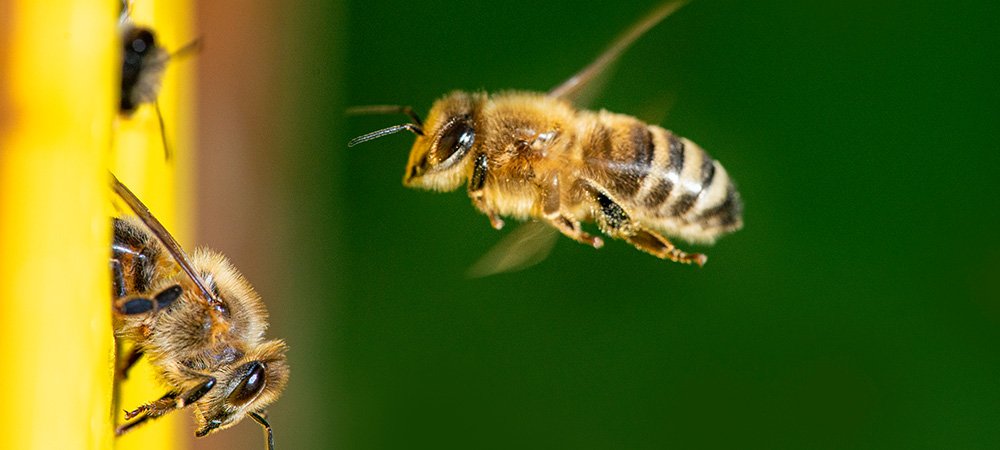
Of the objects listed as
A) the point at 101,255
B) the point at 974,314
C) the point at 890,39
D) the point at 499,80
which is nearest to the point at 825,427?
the point at 974,314

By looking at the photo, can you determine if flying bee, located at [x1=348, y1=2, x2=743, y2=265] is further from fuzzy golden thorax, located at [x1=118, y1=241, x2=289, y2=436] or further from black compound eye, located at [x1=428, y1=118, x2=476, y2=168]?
fuzzy golden thorax, located at [x1=118, y1=241, x2=289, y2=436]

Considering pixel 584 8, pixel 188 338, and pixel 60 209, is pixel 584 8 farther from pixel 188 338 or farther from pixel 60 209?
pixel 60 209

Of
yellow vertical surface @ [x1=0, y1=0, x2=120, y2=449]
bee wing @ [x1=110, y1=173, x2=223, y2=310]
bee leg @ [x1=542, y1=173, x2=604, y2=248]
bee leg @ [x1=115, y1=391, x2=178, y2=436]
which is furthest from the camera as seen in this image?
bee leg @ [x1=542, y1=173, x2=604, y2=248]

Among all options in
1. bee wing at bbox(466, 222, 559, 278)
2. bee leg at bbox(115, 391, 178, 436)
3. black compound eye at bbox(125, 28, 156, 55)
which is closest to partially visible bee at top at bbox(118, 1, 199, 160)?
black compound eye at bbox(125, 28, 156, 55)

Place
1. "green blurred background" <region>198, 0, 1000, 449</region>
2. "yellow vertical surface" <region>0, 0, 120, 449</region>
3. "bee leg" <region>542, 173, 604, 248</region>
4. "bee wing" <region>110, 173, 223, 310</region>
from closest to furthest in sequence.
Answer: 1. "yellow vertical surface" <region>0, 0, 120, 449</region>
2. "bee wing" <region>110, 173, 223, 310</region>
3. "bee leg" <region>542, 173, 604, 248</region>
4. "green blurred background" <region>198, 0, 1000, 449</region>

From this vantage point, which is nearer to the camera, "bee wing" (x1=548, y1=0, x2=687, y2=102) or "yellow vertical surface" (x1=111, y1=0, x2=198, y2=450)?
"yellow vertical surface" (x1=111, y1=0, x2=198, y2=450)

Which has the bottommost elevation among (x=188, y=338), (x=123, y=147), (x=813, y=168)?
(x=188, y=338)

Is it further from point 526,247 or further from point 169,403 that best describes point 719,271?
point 169,403
